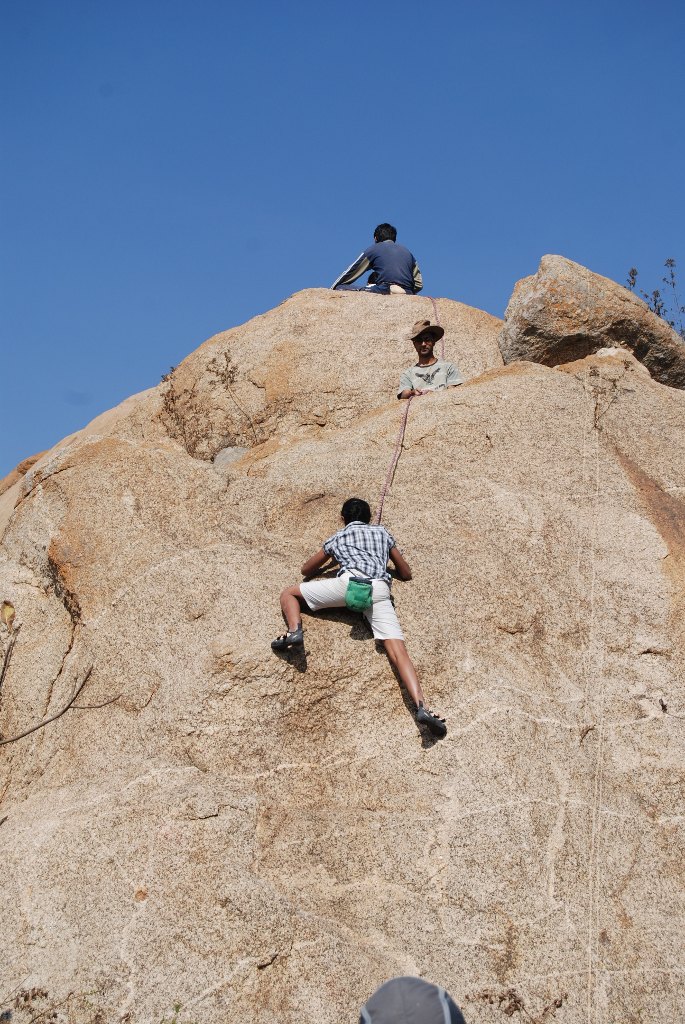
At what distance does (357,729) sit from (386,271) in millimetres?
6487

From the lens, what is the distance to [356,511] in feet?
24.8

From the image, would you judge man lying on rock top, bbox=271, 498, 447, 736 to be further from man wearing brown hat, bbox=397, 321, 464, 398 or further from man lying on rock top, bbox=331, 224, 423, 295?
man lying on rock top, bbox=331, 224, 423, 295

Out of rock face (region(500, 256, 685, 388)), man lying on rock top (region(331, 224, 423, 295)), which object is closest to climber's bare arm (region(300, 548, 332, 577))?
rock face (region(500, 256, 685, 388))

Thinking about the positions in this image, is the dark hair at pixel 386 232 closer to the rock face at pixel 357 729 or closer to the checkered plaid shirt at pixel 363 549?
the rock face at pixel 357 729

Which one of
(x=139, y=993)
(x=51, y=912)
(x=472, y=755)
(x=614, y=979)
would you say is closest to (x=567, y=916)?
(x=614, y=979)

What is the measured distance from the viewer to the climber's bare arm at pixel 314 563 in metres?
7.43

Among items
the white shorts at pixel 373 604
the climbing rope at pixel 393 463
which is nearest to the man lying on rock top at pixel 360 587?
the white shorts at pixel 373 604

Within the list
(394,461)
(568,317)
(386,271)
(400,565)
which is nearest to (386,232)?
(386,271)

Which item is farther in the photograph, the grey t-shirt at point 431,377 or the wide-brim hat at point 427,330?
the wide-brim hat at point 427,330

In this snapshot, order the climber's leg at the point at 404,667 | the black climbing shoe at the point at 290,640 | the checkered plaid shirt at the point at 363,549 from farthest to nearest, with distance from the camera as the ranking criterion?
the checkered plaid shirt at the point at 363,549, the black climbing shoe at the point at 290,640, the climber's leg at the point at 404,667

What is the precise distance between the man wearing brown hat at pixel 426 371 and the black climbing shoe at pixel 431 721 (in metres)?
3.65

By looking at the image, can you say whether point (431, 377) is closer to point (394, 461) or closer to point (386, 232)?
point (394, 461)

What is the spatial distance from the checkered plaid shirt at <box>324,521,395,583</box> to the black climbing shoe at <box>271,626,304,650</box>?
0.60 meters

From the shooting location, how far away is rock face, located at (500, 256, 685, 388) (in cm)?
1047
